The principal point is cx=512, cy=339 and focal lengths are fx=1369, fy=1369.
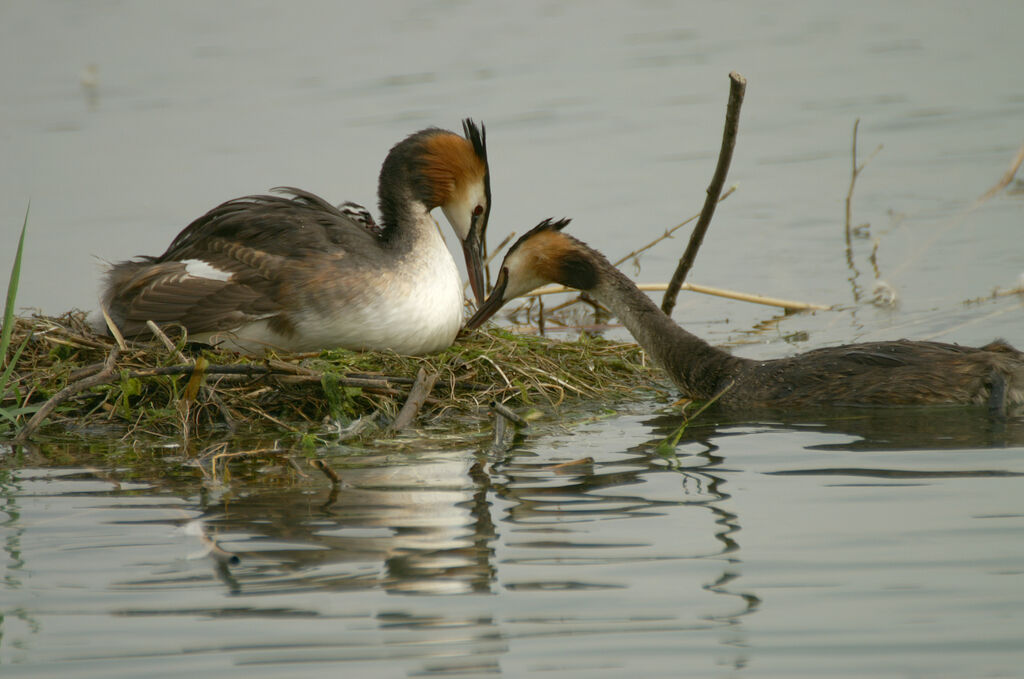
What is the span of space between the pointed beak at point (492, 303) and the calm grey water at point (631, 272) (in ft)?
3.81

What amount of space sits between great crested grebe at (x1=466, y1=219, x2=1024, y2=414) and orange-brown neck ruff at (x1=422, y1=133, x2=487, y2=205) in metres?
0.54

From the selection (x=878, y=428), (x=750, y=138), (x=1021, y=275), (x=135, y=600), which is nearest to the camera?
(x=135, y=600)

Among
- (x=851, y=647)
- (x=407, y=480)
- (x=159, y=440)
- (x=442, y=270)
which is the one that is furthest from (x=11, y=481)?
(x=851, y=647)

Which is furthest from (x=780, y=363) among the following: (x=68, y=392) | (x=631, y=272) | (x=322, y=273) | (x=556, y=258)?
(x=631, y=272)

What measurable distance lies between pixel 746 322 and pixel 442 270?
259 cm

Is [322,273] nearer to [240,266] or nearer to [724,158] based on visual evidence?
[240,266]

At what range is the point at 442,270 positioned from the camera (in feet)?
23.5

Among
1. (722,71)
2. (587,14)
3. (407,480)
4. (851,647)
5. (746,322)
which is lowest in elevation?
(851,647)

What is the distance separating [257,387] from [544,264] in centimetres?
168

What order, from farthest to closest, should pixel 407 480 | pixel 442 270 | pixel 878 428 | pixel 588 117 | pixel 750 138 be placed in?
1. pixel 588 117
2. pixel 750 138
3. pixel 442 270
4. pixel 878 428
5. pixel 407 480

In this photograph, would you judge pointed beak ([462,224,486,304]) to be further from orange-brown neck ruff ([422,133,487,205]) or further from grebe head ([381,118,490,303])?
orange-brown neck ruff ([422,133,487,205])

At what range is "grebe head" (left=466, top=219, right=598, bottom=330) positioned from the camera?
7160mm

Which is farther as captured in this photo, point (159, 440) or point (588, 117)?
point (588, 117)

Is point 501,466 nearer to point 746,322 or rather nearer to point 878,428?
point 878,428
